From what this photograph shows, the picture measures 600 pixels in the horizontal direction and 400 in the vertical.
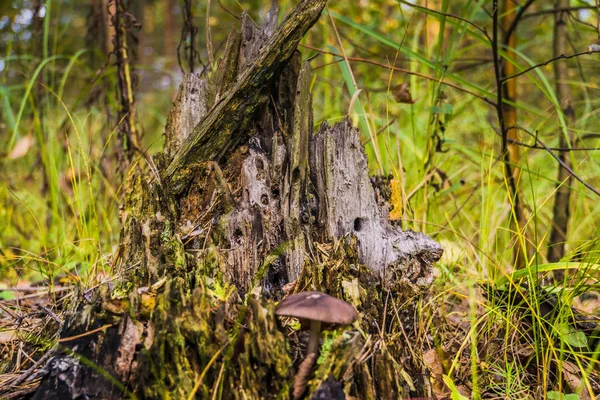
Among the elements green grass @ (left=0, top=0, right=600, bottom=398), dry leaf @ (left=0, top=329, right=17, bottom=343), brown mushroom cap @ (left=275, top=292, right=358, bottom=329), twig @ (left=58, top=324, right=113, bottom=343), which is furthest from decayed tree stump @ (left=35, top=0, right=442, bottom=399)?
dry leaf @ (left=0, top=329, right=17, bottom=343)

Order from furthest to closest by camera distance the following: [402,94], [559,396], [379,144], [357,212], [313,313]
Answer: [379,144]
[402,94]
[357,212]
[559,396]
[313,313]

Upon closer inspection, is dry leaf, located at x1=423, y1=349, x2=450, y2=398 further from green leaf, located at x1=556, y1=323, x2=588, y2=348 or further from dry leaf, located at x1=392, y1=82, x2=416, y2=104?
dry leaf, located at x1=392, y1=82, x2=416, y2=104

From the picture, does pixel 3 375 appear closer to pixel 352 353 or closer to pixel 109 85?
pixel 352 353

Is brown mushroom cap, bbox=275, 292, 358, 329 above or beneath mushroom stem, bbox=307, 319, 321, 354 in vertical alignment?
above

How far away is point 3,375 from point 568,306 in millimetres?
1953

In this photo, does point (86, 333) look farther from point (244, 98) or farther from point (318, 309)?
point (244, 98)

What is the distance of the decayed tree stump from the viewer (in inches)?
54.8

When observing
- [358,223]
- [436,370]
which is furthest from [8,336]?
[436,370]

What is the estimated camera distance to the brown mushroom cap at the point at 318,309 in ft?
3.99

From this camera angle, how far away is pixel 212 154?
1846 mm

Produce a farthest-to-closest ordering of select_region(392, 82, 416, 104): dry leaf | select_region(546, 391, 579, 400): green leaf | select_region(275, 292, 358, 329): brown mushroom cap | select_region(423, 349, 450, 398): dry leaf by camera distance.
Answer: select_region(392, 82, 416, 104): dry leaf
select_region(423, 349, 450, 398): dry leaf
select_region(546, 391, 579, 400): green leaf
select_region(275, 292, 358, 329): brown mushroom cap

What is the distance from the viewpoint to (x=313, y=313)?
122 cm

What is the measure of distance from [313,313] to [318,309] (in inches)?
0.7

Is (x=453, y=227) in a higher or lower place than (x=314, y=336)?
higher
